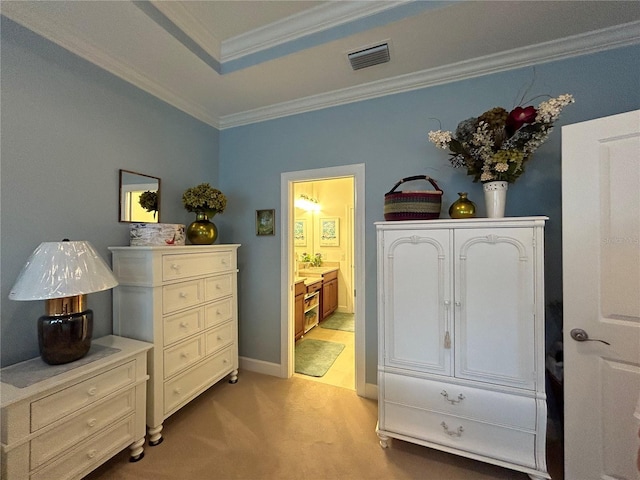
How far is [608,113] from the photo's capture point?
5.64ft

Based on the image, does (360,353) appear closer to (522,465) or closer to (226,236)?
(522,465)

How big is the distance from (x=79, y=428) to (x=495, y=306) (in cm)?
239

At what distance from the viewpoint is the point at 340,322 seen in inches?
176

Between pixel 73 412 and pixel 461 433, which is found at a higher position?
pixel 73 412

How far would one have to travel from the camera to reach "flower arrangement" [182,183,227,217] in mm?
2258

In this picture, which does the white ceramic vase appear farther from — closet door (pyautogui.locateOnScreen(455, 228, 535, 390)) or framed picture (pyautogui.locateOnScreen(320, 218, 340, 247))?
framed picture (pyautogui.locateOnScreen(320, 218, 340, 247))

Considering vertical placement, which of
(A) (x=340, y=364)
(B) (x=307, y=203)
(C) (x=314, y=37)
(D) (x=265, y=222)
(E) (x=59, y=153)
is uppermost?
(C) (x=314, y=37)

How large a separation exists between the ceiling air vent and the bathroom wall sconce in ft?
9.04

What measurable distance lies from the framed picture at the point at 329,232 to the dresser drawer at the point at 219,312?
2945mm

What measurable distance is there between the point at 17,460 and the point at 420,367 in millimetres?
2064

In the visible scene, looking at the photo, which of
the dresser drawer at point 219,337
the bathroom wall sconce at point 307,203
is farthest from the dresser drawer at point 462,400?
the bathroom wall sconce at point 307,203

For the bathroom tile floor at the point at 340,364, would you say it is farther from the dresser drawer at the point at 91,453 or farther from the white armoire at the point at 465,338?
the dresser drawer at the point at 91,453

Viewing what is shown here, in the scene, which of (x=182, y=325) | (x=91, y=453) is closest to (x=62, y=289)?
(x=182, y=325)

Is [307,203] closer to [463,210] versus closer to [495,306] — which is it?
[463,210]
